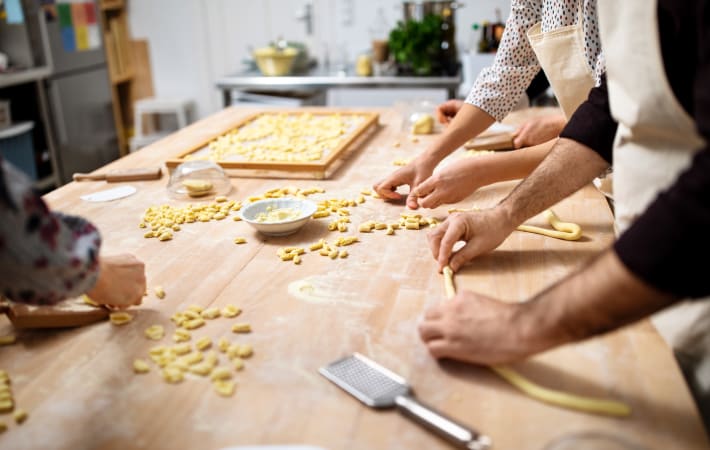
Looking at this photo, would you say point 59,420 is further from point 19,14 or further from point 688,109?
point 19,14

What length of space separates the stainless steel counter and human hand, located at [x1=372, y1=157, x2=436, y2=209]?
214cm

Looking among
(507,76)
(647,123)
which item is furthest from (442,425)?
(507,76)

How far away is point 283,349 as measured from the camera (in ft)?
3.38

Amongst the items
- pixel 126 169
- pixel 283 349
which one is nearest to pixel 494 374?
pixel 283 349

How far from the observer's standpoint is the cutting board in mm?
1102

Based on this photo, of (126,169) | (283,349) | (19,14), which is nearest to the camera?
(283,349)

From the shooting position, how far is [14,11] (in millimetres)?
3695

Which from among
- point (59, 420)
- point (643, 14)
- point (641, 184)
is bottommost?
point (59, 420)

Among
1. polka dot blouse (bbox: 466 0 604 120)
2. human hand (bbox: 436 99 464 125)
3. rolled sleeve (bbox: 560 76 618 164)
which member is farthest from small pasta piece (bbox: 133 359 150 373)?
human hand (bbox: 436 99 464 125)

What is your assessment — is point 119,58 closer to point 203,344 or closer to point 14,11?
point 14,11

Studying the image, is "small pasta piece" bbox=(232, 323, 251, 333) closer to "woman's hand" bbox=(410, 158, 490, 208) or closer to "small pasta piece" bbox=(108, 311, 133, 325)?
"small pasta piece" bbox=(108, 311, 133, 325)

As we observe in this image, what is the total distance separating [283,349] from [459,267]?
0.43m

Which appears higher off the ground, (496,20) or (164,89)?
(496,20)

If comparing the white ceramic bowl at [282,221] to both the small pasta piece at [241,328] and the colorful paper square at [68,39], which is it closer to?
the small pasta piece at [241,328]
